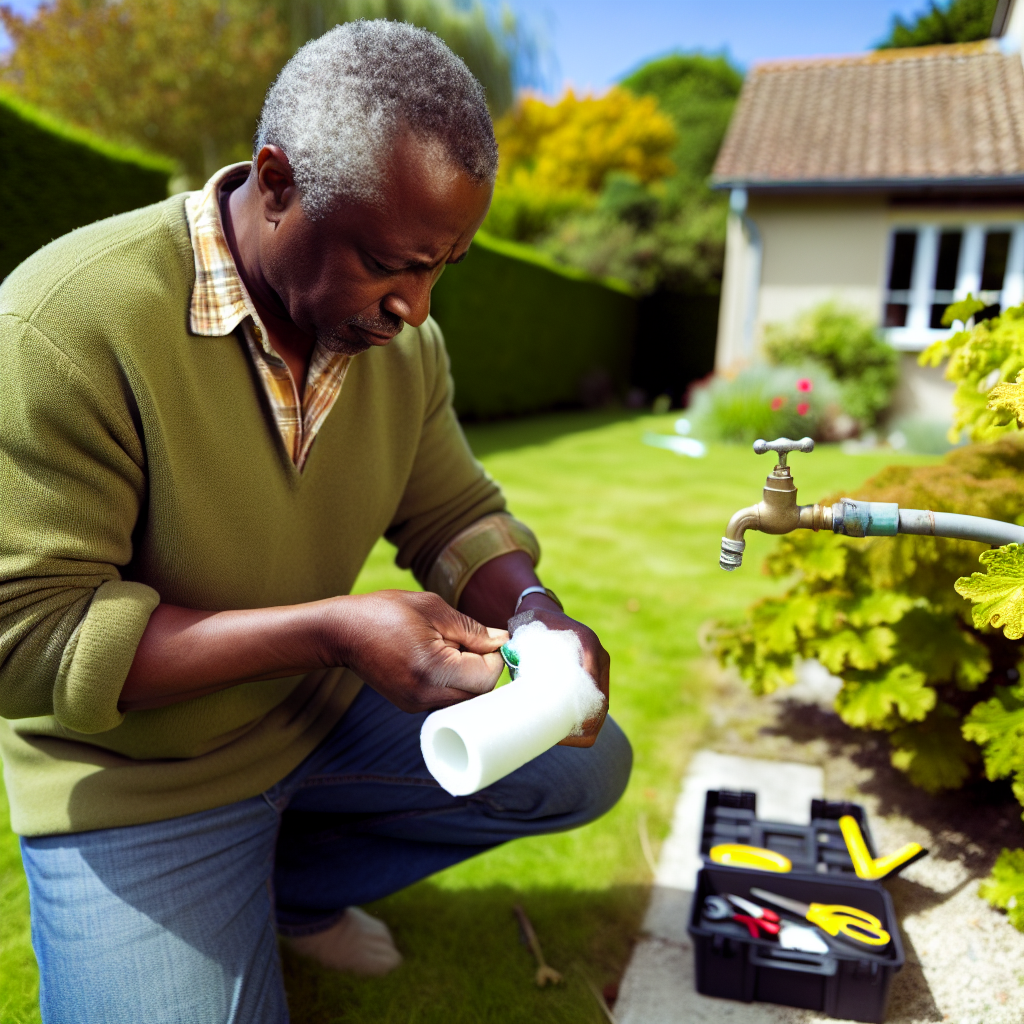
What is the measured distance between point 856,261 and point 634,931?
11.1m

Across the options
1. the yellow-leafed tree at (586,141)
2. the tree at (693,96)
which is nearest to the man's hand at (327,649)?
the yellow-leafed tree at (586,141)

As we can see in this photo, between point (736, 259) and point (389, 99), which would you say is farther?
point (736, 259)

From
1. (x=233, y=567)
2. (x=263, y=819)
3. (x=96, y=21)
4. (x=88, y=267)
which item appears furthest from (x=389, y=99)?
(x=96, y=21)

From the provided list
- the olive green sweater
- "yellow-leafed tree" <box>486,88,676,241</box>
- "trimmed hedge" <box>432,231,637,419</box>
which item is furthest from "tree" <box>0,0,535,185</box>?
the olive green sweater

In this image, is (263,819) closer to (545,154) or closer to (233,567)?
(233,567)

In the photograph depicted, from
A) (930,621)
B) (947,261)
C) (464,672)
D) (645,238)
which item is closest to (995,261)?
(947,261)

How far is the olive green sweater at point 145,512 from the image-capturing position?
1.28 m

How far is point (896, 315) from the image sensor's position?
11703 millimetres

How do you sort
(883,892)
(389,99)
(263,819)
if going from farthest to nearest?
1. (883,892)
2. (263,819)
3. (389,99)

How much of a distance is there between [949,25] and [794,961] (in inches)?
1265

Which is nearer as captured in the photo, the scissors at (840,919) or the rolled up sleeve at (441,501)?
the scissors at (840,919)

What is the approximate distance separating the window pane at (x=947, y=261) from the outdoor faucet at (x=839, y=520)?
11525 mm

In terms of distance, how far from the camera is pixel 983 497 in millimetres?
2066

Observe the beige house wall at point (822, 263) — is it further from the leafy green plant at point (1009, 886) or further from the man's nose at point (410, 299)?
the man's nose at point (410, 299)
